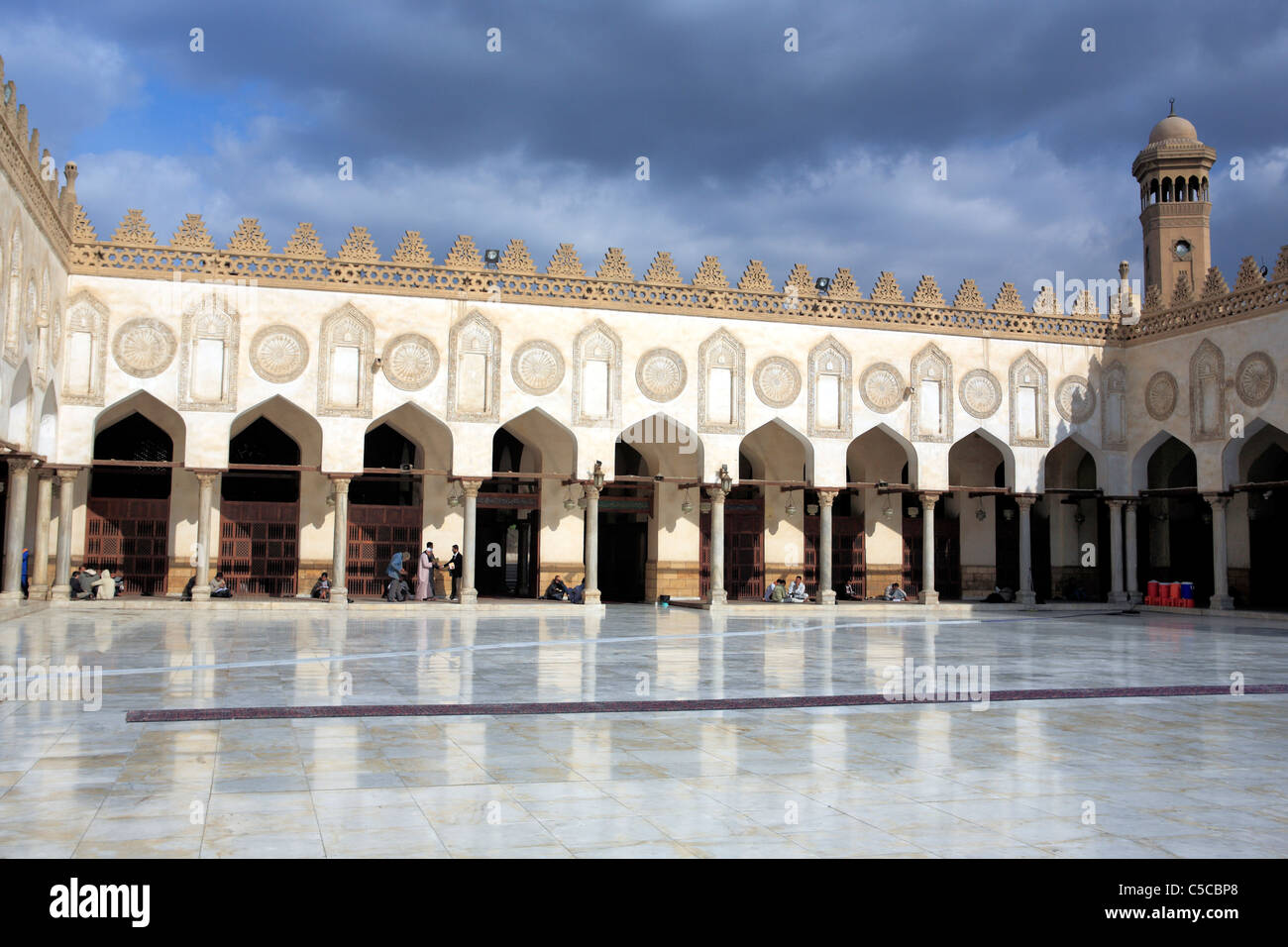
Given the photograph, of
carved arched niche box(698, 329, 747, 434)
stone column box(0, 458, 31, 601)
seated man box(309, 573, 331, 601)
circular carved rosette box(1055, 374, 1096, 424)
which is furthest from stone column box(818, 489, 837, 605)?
stone column box(0, 458, 31, 601)

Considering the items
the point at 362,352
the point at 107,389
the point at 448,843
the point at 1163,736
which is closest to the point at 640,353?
the point at 362,352

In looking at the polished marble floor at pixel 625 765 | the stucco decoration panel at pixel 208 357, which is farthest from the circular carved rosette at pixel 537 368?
the polished marble floor at pixel 625 765

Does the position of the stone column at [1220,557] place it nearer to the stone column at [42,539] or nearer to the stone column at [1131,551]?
the stone column at [1131,551]

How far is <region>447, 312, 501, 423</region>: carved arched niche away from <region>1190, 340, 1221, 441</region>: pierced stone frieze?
516 inches

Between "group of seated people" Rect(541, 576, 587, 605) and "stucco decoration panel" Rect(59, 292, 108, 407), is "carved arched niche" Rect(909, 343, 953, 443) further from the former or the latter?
"stucco decoration panel" Rect(59, 292, 108, 407)

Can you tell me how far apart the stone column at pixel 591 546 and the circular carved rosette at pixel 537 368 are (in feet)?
6.34

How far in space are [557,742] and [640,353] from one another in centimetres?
1441

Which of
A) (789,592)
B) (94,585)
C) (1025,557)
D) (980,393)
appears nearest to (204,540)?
(94,585)

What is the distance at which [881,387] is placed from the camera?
2136 cm

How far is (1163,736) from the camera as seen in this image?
21.7ft

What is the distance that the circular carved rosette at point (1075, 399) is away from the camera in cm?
2242

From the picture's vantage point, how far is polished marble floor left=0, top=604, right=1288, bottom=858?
4070mm

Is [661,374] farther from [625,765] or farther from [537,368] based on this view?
[625,765]
